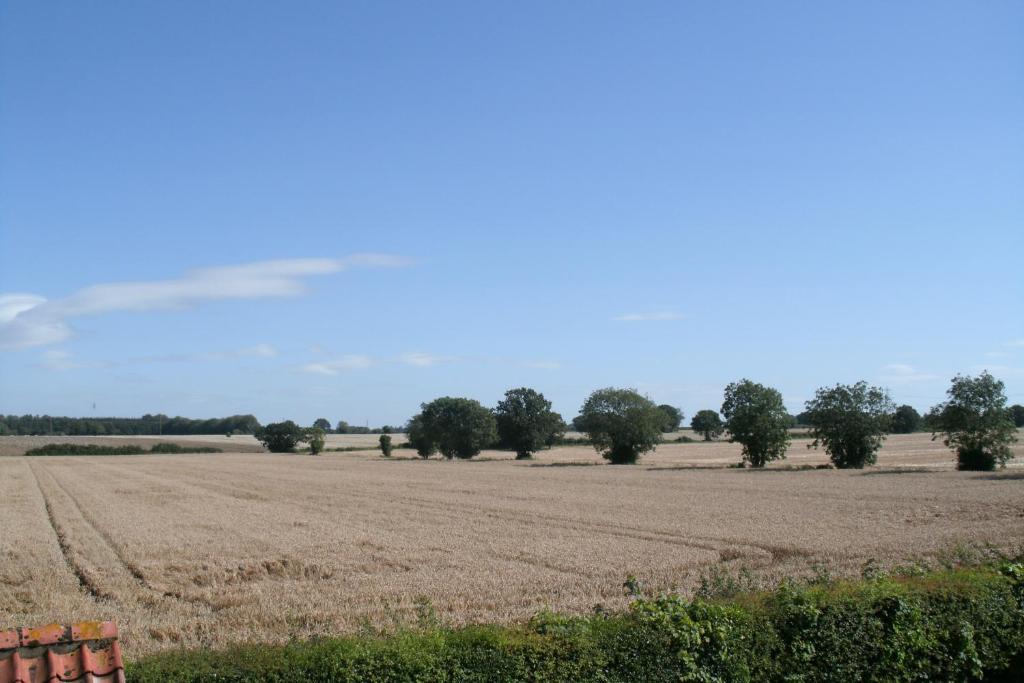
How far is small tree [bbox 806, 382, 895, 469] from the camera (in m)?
66.3

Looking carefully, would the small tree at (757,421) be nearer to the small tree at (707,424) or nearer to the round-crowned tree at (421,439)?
the round-crowned tree at (421,439)

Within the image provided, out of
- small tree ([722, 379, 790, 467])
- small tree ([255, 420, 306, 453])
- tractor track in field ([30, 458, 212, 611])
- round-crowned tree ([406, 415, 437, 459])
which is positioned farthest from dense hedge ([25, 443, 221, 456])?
tractor track in field ([30, 458, 212, 611])

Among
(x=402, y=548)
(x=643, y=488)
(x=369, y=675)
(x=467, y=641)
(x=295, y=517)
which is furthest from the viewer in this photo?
(x=643, y=488)

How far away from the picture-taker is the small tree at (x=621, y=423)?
85.5 meters

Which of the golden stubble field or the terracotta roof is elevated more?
the terracotta roof

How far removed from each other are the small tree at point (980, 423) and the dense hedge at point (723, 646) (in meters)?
54.5

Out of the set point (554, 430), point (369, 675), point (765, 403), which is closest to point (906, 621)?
point (369, 675)

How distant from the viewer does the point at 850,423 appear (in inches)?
2625

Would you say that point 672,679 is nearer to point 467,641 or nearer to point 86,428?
point 467,641

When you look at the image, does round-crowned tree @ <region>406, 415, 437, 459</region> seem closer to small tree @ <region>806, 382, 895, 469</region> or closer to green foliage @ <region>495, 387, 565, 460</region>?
green foliage @ <region>495, 387, 565, 460</region>

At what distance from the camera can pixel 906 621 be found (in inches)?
377


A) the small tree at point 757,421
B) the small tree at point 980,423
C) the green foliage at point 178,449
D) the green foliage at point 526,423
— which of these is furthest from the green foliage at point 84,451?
the small tree at point 980,423

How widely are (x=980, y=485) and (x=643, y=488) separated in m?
18.1

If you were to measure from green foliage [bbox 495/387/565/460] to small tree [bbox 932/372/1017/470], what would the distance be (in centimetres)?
5806
